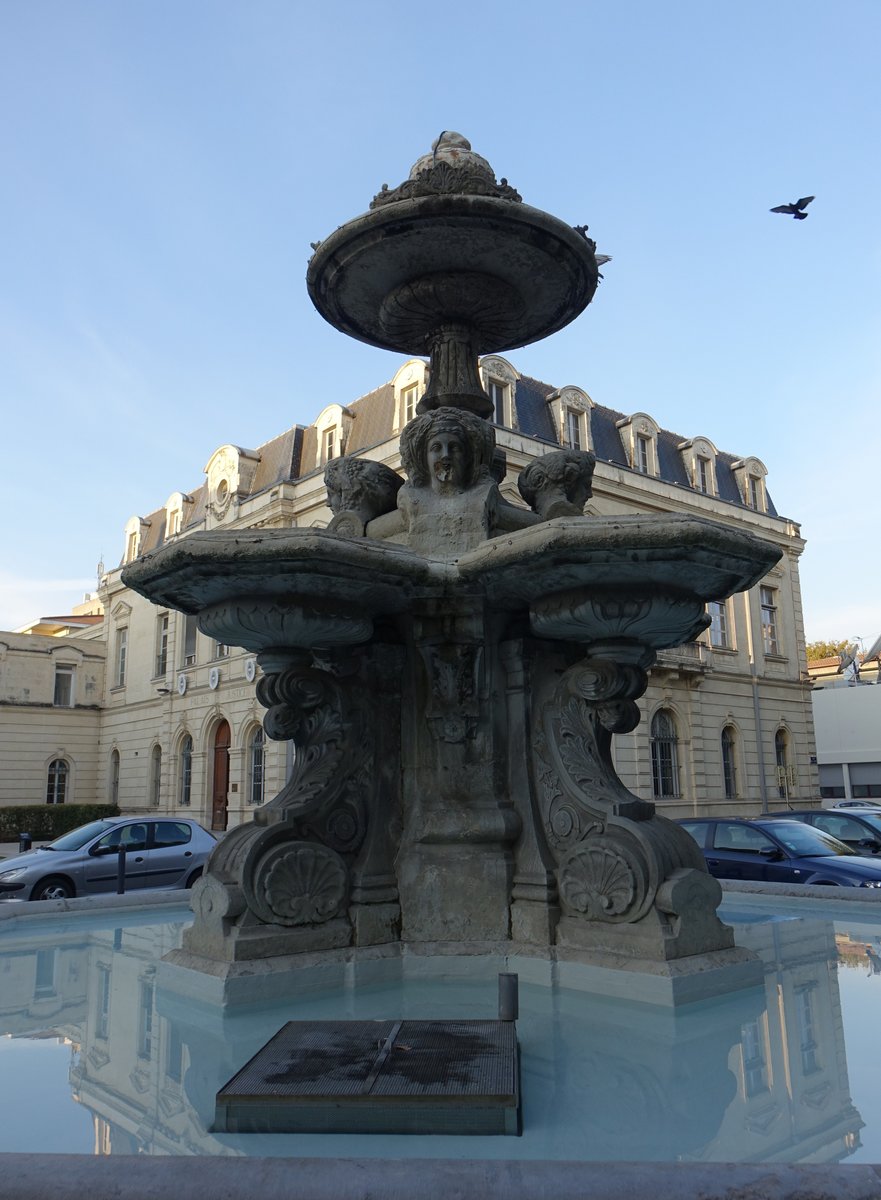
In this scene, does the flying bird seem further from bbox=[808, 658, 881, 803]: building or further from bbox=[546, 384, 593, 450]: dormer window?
bbox=[808, 658, 881, 803]: building

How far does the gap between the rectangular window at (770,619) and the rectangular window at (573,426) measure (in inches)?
411

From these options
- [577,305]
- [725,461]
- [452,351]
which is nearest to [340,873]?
[452,351]

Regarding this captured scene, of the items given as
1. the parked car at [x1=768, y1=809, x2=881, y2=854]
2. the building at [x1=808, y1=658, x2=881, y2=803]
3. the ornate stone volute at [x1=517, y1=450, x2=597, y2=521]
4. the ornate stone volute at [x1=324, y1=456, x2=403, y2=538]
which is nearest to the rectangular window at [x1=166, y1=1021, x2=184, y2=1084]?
the ornate stone volute at [x1=324, y1=456, x2=403, y2=538]

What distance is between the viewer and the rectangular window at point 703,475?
1288 inches

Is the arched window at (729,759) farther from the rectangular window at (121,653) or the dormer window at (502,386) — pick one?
the rectangular window at (121,653)

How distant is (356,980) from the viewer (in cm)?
452

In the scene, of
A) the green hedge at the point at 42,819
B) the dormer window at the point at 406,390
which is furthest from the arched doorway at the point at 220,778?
the dormer window at the point at 406,390

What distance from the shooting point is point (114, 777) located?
38.8 m

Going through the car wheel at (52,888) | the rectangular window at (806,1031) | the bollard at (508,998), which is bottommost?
the car wheel at (52,888)

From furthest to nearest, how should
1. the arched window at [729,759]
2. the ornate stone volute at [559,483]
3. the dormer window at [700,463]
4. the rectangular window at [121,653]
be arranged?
the rectangular window at [121,653] → the dormer window at [700,463] → the arched window at [729,759] → the ornate stone volute at [559,483]

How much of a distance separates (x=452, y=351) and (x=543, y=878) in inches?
138

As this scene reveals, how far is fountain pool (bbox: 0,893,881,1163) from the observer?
2.63 meters

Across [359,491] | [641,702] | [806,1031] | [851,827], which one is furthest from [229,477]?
[806,1031]

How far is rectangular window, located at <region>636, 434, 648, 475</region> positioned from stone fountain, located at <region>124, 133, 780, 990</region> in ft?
82.0
